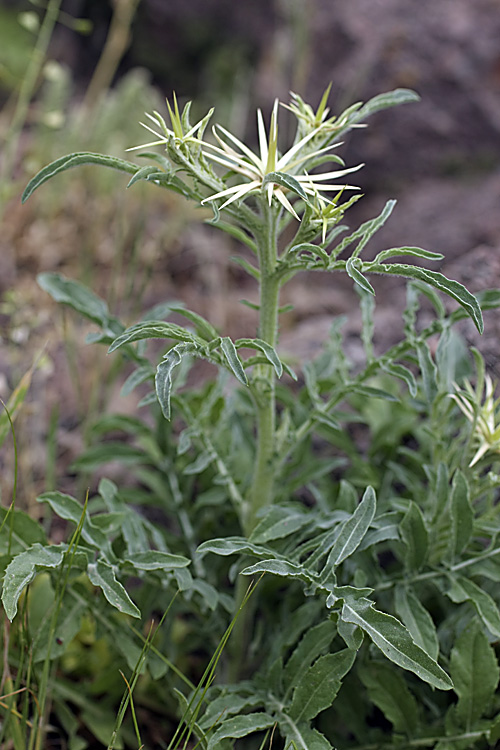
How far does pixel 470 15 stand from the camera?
9.32ft

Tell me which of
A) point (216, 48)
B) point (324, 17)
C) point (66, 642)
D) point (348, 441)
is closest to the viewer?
point (66, 642)

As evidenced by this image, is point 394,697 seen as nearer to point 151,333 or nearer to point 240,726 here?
point 240,726

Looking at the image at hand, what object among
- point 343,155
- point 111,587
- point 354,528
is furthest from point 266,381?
point 343,155

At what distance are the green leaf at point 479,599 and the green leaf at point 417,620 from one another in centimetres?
5

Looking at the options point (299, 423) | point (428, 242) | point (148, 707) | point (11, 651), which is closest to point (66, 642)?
point (11, 651)

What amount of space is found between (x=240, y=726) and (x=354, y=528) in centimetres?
30

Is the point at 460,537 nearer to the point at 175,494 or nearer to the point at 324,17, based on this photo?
the point at 175,494

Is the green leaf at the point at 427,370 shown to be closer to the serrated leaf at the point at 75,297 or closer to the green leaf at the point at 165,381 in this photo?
the green leaf at the point at 165,381

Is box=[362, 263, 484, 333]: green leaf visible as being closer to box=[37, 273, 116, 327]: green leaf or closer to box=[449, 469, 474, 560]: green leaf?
box=[449, 469, 474, 560]: green leaf

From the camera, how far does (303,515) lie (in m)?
1.01

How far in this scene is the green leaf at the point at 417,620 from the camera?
2.90ft

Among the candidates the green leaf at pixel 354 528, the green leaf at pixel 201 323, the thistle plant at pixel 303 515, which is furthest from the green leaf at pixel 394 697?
the green leaf at pixel 201 323

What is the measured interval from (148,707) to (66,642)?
1.10ft

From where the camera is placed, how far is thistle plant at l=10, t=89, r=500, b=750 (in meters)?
0.82
